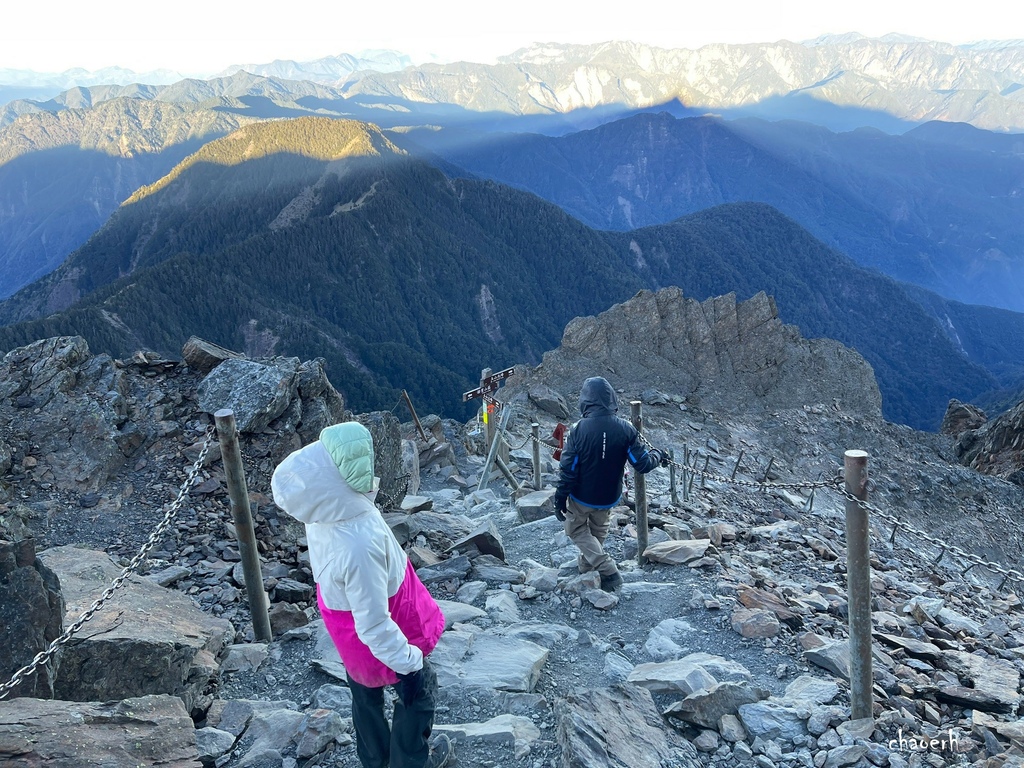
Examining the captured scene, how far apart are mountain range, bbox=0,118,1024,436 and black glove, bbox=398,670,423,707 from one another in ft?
207

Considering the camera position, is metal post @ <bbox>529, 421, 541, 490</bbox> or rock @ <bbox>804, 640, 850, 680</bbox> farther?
metal post @ <bbox>529, 421, 541, 490</bbox>

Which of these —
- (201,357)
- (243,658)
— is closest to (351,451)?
(243,658)

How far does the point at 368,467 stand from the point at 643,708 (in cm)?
219

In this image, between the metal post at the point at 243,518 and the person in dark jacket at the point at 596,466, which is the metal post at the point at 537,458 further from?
the metal post at the point at 243,518

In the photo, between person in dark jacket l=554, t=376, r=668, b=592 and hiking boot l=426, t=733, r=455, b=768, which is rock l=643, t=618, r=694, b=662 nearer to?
person in dark jacket l=554, t=376, r=668, b=592

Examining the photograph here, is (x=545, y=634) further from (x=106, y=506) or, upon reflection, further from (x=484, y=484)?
(x=484, y=484)

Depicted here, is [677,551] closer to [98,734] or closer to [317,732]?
[317,732]

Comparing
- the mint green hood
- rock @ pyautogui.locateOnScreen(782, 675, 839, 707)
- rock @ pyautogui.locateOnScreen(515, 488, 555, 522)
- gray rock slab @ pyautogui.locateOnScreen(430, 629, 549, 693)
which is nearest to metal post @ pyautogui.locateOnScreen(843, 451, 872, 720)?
rock @ pyautogui.locateOnScreen(782, 675, 839, 707)

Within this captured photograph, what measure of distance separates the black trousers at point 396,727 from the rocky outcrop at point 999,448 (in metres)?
26.0

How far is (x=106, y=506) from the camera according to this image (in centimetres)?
742

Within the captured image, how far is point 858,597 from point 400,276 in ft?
322

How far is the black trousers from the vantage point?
140 inches

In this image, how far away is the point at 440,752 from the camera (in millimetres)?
3807

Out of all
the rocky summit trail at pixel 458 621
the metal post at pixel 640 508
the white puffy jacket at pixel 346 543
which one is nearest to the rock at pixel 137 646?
the rocky summit trail at pixel 458 621
